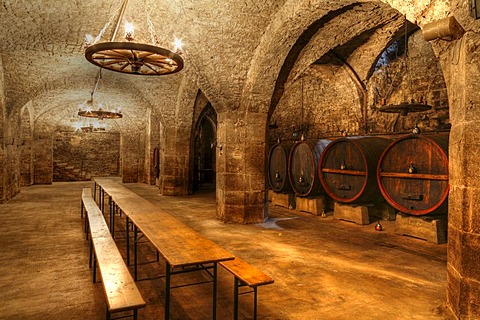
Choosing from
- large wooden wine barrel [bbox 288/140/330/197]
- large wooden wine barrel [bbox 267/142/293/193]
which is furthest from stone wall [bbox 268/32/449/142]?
large wooden wine barrel [bbox 267/142/293/193]

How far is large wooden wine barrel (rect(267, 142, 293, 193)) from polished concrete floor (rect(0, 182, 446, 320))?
170 centimetres

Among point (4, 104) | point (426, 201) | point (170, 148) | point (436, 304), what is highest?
point (4, 104)

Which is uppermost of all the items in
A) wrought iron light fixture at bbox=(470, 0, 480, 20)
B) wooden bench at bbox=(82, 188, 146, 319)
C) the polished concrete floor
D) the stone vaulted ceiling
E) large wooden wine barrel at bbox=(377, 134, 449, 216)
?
the stone vaulted ceiling

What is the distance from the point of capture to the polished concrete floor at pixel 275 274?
8.05 feet

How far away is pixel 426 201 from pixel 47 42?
741cm

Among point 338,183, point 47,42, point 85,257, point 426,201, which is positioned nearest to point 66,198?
point 47,42

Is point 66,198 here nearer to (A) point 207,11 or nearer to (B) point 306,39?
(A) point 207,11

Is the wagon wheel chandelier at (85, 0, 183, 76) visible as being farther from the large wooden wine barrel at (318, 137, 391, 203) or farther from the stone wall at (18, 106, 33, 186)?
the stone wall at (18, 106, 33, 186)

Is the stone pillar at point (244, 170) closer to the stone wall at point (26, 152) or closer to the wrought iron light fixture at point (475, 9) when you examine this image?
the wrought iron light fixture at point (475, 9)

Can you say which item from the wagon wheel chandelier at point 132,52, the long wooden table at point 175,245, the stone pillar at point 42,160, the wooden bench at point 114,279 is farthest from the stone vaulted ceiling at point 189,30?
the stone pillar at point 42,160

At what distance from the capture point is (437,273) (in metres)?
3.29

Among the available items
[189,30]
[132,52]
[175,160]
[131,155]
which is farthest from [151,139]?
[132,52]

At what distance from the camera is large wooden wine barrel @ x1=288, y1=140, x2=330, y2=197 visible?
6378 mm

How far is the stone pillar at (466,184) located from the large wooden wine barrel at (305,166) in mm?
4135
